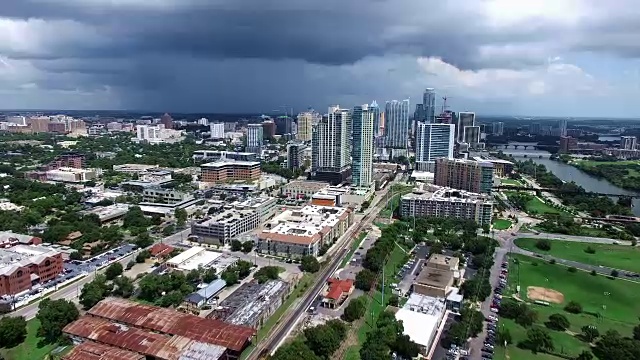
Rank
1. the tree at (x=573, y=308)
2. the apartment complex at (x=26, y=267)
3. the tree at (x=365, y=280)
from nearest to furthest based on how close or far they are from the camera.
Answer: the tree at (x=573, y=308)
the apartment complex at (x=26, y=267)
the tree at (x=365, y=280)

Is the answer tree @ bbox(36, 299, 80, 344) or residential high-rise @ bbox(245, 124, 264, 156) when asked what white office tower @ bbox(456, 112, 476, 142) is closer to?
residential high-rise @ bbox(245, 124, 264, 156)

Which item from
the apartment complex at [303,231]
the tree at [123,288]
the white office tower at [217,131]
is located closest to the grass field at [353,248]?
the apartment complex at [303,231]

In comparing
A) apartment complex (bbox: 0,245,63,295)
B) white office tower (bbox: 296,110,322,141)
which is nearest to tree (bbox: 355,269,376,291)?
apartment complex (bbox: 0,245,63,295)

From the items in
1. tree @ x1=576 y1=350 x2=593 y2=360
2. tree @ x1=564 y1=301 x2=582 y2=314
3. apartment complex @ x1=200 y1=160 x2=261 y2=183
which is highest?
apartment complex @ x1=200 y1=160 x2=261 y2=183

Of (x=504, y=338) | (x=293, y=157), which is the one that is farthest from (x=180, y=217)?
(x=293, y=157)

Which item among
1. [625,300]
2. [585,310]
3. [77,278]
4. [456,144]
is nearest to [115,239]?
[77,278]

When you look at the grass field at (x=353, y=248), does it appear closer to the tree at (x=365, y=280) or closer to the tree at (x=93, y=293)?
the tree at (x=365, y=280)

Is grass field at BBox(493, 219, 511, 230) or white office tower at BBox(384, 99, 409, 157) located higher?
white office tower at BBox(384, 99, 409, 157)

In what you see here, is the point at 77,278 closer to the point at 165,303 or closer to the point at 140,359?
the point at 165,303
